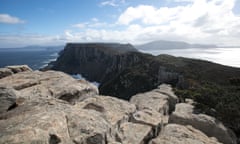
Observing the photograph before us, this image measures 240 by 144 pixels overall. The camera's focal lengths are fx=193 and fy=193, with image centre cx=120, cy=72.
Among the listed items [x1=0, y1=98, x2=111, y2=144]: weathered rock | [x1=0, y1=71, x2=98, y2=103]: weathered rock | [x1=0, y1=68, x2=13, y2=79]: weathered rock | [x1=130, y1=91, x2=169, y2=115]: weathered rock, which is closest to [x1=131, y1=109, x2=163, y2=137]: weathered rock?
[x1=130, y1=91, x2=169, y2=115]: weathered rock

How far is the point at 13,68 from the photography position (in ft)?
49.7

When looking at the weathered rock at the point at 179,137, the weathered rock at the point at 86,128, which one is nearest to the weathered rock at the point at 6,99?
the weathered rock at the point at 86,128

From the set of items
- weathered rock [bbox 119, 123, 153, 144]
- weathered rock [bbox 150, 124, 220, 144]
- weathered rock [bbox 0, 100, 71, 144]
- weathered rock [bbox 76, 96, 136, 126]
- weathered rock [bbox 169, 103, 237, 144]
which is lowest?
weathered rock [bbox 169, 103, 237, 144]

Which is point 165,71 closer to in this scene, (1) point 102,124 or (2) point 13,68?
(2) point 13,68

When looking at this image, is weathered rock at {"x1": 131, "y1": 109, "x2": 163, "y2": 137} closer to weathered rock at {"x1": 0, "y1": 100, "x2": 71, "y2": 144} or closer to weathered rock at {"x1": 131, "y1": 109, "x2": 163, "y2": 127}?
weathered rock at {"x1": 131, "y1": 109, "x2": 163, "y2": 127}

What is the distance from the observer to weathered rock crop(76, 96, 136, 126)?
10.4 meters

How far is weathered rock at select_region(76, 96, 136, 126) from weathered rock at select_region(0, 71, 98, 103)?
0.87 meters

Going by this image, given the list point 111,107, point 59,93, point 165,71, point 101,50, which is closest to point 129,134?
point 111,107

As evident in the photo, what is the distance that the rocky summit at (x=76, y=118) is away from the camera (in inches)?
245

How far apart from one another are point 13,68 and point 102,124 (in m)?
11.1

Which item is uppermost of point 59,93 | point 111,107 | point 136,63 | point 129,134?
point 59,93

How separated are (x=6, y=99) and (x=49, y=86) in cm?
370

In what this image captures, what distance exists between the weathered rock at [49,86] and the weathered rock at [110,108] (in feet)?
2.85

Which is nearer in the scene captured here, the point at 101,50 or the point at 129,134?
the point at 129,134
